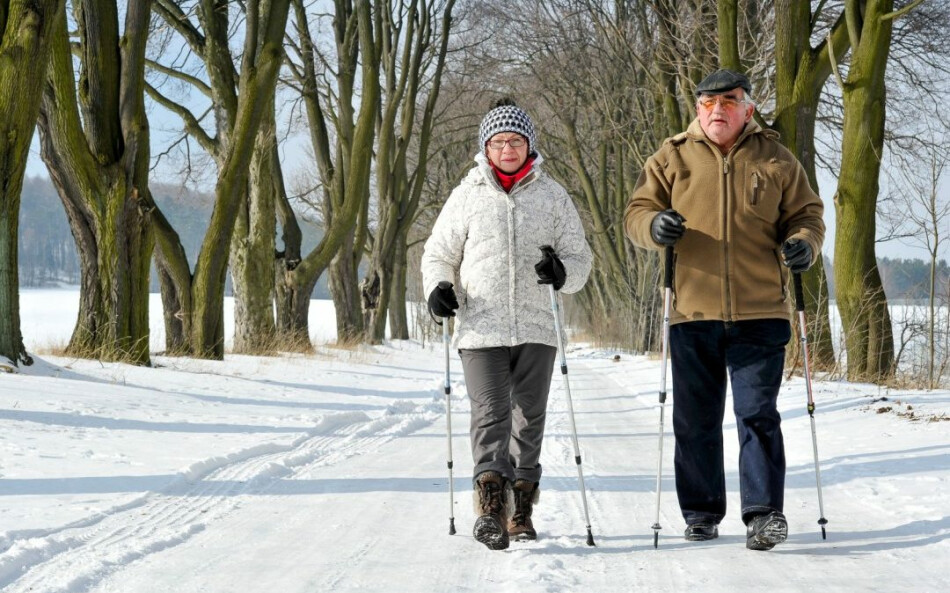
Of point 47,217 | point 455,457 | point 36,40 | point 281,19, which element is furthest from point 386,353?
point 47,217

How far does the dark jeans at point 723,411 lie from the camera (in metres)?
4.56

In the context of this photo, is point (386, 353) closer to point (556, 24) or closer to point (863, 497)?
point (556, 24)

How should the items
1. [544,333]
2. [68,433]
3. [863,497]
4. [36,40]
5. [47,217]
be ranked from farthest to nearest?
1. [47,217]
2. [36,40]
3. [68,433]
4. [863,497]
5. [544,333]

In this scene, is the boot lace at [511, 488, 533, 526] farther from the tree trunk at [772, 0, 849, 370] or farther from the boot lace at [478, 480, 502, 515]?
the tree trunk at [772, 0, 849, 370]

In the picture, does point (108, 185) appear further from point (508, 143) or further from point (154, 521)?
point (508, 143)

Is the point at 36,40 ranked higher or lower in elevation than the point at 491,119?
higher

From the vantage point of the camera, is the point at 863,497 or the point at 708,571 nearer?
the point at 708,571

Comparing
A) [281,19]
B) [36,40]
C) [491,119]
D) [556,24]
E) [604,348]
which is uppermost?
[556,24]

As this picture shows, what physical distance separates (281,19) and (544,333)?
1066 centimetres

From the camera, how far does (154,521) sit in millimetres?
4758

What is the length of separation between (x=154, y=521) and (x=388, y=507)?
1231 millimetres

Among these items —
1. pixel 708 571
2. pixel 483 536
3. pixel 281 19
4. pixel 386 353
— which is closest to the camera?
pixel 708 571

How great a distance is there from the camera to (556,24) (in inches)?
930

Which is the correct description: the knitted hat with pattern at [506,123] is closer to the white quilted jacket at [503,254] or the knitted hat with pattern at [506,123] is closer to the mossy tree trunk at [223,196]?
the white quilted jacket at [503,254]
